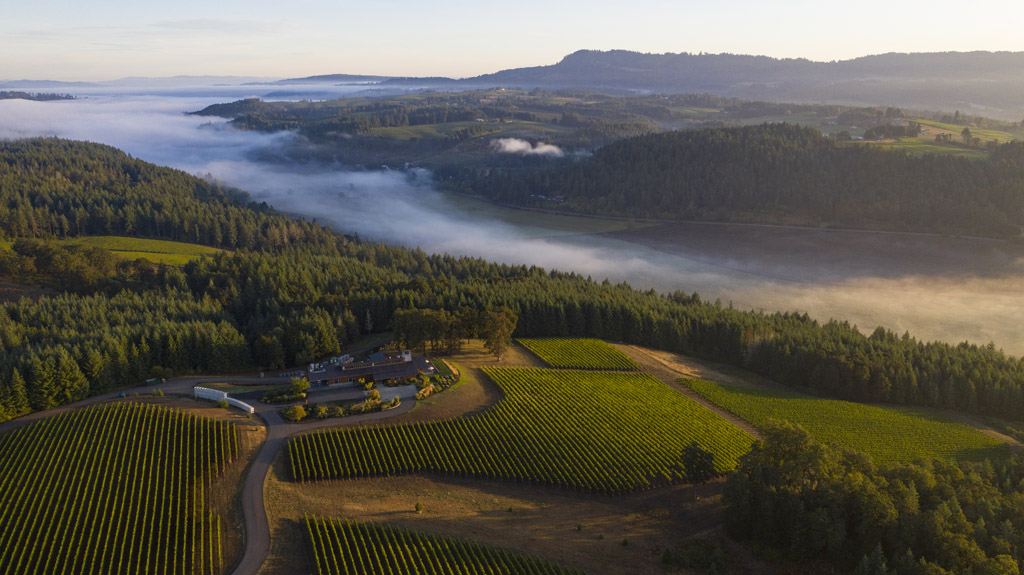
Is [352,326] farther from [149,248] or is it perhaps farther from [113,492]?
[149,248]

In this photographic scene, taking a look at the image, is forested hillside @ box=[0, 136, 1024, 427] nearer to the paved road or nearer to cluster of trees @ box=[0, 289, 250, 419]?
cluster of trees @ box=[0, 289, 250, 419]

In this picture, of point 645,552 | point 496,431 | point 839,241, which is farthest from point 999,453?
point 839,241

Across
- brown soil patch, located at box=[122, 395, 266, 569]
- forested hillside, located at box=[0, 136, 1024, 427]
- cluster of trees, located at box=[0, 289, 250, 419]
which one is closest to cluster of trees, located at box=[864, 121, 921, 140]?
forested hillside, located at box=[0, 136, 1024, 427]

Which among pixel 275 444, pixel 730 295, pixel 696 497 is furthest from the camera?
pixel 730 295

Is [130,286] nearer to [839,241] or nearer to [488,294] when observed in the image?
[488,294]

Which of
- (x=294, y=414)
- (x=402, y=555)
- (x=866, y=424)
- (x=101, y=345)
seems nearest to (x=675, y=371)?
(x=866, y=424)

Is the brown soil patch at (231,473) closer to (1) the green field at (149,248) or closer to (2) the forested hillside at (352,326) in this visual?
(2) the forested hillside at (352,326)

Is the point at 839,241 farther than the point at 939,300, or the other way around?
the point at 839,241
